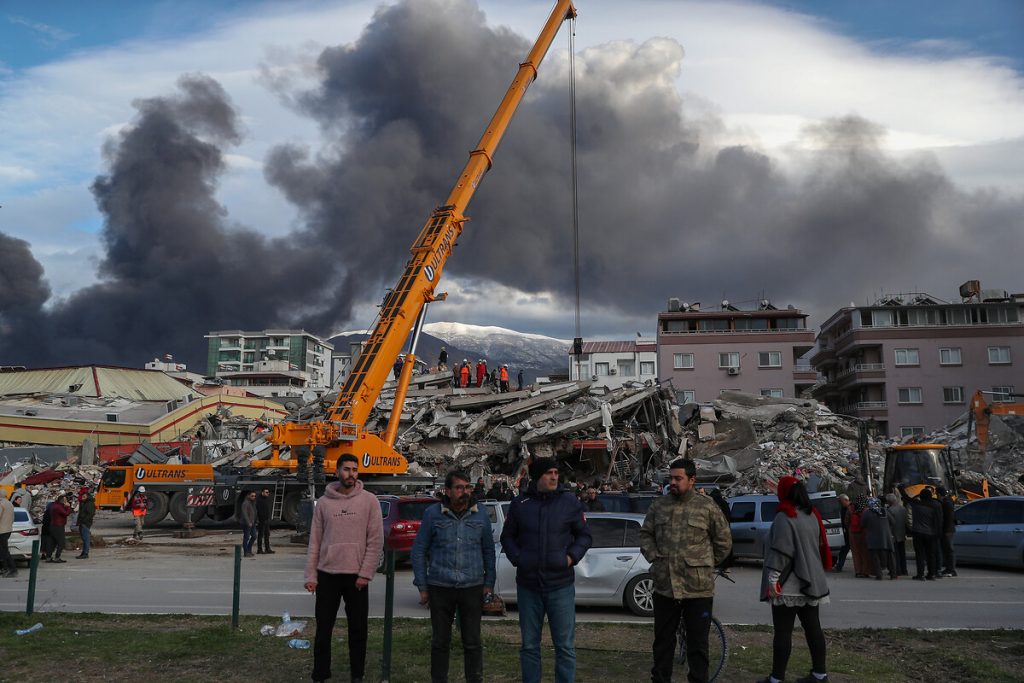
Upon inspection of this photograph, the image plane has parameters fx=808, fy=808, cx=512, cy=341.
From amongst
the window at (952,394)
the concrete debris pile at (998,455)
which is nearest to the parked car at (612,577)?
the concrete debris pile at (998,455)

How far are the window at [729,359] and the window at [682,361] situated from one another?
2255 mm

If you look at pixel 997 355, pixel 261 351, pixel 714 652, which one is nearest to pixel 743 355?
pixel 997 355

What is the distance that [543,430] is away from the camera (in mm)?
32031

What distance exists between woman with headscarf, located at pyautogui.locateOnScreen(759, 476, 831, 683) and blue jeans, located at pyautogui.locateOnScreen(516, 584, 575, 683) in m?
1.71

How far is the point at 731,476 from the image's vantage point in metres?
29.0

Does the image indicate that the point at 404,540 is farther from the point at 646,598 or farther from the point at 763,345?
the point at 763,345

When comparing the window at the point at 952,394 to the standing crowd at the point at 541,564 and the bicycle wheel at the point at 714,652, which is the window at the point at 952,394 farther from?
the standing crowd at the point at 541,564

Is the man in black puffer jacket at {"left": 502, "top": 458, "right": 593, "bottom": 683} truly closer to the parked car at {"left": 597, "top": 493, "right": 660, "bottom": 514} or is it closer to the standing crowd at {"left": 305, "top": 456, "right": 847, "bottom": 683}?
the standing crowd at {"left": 305, "top": 456, "right": 847, "bottom": 683}

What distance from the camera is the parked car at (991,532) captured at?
50.8ft

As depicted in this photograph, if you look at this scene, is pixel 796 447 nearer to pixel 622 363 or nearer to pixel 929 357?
pixel 929 357

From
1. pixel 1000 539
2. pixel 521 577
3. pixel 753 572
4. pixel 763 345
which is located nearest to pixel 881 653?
pixel 521 577

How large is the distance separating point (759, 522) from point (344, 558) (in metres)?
12.3

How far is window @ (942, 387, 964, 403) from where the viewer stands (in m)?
57.8

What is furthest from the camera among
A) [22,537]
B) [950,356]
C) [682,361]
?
[682,361]
